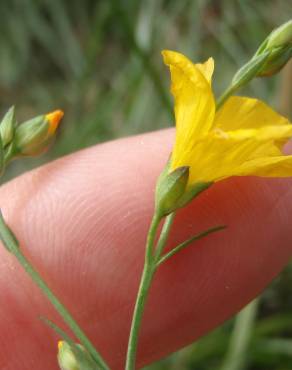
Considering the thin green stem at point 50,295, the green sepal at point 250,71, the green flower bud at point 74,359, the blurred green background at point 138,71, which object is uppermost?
the green sepal at point 250,71

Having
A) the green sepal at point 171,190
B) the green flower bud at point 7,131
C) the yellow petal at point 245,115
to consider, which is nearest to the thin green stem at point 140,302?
the green sepal at point 171,190

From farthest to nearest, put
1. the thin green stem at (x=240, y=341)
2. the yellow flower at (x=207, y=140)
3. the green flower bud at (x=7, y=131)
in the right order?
the thin green stem at (x=240, y=341) < the green flower bud at (x=7, y=131) < the yellow flower at (x=207, y=140)

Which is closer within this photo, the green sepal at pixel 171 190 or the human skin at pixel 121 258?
→ the green sepal at pixel 171 190

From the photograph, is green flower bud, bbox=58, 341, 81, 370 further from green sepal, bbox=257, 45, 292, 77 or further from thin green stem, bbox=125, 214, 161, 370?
green sepal, bbox=257, 45, 292, 77

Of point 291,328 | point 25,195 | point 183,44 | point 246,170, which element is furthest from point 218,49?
point 246,170

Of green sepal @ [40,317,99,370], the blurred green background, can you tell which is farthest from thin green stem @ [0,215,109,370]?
the blurred green background

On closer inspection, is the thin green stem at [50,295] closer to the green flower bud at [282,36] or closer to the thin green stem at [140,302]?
the thin green stem at [140,302]

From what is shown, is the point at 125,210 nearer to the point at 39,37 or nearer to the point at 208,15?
the point at 208,15
